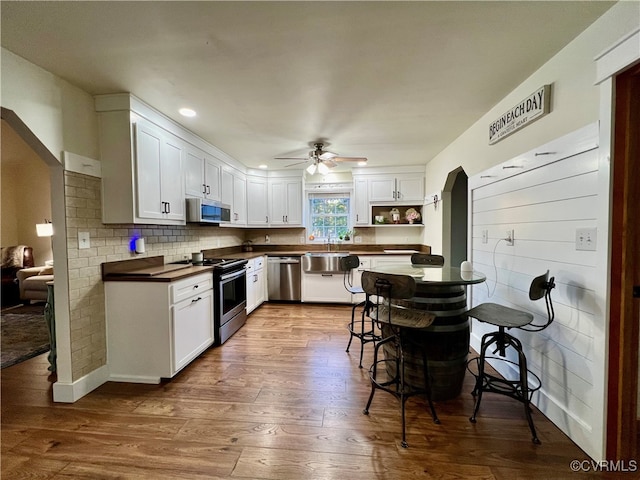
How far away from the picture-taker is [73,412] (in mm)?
2070

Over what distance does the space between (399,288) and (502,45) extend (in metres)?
1.65

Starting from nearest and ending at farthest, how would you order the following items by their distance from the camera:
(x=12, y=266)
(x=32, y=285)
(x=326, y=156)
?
(x=326, y=156), (x=32, y=285), (x=12, y=266)

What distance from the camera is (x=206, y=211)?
3.38 meters

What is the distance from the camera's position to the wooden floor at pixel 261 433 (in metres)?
1.55

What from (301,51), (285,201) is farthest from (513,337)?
(285,201)

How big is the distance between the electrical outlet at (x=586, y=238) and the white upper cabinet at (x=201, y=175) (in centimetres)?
342

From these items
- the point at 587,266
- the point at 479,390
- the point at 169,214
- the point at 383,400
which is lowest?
the point at 383,400

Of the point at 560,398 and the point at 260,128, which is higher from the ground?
the point at 260,128

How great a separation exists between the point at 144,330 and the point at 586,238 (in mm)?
3270

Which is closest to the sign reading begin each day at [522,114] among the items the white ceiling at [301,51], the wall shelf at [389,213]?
the white ceiling at [301,51]

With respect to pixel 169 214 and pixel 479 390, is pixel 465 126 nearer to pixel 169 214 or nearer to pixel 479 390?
pixel 479 390

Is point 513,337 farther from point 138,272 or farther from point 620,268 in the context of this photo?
point 138,272

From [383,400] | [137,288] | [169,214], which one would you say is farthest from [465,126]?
[137,288]

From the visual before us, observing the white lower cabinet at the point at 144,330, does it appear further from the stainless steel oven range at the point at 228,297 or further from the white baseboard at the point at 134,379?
the stainless steel oven range at the point at 228,297
